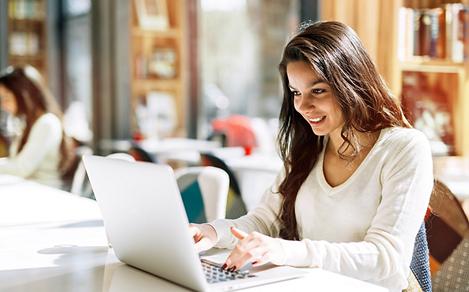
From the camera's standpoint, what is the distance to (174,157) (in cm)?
598

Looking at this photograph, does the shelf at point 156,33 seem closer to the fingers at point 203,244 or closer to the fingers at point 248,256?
the fingers at point 203,244

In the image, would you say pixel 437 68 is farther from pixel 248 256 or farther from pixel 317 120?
pixel 248 256

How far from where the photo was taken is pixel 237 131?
717 centimetres

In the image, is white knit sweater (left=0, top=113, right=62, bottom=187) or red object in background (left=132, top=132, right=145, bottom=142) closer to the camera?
white knit sweater (left=0, top=113, right=62, bottom=187)

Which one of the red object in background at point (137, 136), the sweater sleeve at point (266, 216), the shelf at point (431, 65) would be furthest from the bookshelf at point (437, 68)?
the red object in background at point (137, 136)

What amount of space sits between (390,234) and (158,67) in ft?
18.9

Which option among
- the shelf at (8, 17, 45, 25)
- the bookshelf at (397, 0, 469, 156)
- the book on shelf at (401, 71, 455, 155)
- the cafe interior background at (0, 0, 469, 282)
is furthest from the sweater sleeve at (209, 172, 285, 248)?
Answer: the shelf at (8, 17, 45, 25)

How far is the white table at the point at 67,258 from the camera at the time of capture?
5.15 ft

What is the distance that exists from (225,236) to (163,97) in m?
5.49

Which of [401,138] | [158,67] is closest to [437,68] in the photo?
[401,138]

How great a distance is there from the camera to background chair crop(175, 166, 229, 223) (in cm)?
250

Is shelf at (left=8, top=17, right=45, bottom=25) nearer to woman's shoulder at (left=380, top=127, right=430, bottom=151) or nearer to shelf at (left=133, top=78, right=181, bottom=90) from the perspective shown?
shelf at (left=133, top=78, right=181, bottom=90)

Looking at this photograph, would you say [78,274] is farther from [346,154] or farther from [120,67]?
[120,67]

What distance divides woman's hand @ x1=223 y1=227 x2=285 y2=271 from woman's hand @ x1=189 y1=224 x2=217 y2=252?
263 mm
